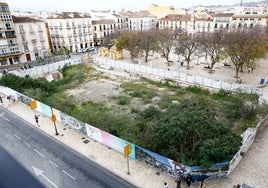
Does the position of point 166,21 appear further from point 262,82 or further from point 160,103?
point 160,103

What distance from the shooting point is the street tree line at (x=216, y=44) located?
30953 mm

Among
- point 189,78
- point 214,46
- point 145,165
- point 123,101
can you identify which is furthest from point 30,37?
point 145,165

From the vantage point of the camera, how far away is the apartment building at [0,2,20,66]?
46.5 metres

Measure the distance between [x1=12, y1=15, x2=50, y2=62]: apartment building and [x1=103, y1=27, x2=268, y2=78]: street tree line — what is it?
22409mm

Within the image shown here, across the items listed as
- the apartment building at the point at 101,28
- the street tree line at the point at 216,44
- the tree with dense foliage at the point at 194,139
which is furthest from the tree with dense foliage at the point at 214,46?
the apartment building at the point at 101,28

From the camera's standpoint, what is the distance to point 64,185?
14672mm

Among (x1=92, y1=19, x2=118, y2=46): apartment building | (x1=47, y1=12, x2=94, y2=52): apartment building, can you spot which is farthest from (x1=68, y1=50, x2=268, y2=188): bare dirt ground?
(x1=92, y1=19, x2=118, y2=46): apartment building

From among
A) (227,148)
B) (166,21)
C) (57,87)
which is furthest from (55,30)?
(227,148)

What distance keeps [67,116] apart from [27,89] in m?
12.1

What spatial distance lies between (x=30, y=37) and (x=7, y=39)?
5.99 m

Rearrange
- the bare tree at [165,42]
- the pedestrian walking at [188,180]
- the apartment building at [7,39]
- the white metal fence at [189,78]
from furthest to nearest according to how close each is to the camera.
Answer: the apartment building at [7,39], the bare tree at [165,42], the white metal fence at [189,78], the pedestrian walking at [188,180]

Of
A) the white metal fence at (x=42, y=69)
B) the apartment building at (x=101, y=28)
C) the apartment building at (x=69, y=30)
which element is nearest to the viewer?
the white metal fence at (x=42, y=69)

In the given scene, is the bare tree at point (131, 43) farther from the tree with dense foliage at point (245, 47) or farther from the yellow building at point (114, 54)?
the tree with dense foliage at point (245, 47)

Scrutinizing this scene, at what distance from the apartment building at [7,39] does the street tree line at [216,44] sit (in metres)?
24.8
